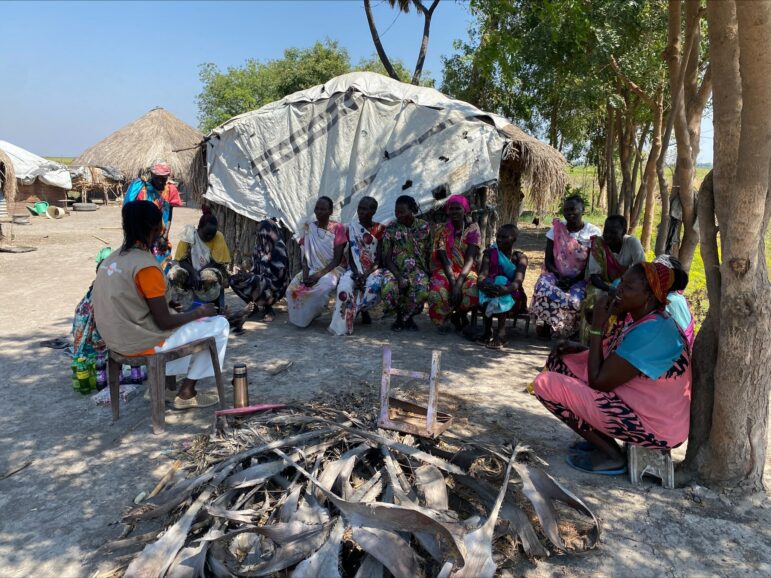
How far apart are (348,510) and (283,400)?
1.97m

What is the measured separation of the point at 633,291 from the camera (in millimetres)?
2961

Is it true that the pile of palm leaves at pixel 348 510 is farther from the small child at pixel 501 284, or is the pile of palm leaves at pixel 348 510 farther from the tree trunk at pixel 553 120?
the tree trunk at pixel 553 120

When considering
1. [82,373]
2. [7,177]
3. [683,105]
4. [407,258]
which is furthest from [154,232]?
[7,177]

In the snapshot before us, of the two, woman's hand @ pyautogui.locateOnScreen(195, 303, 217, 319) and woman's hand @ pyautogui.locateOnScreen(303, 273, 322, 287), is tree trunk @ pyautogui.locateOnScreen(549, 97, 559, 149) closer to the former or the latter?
woman's hand @ pyautogui.locateOnScreen(303, 273, 322, 287)

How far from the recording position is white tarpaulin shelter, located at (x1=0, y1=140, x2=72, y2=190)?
852 inches

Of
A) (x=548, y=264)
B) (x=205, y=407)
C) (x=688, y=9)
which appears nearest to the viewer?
(x=205, y=407)

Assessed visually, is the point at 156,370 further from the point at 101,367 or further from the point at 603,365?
the point at 603,365

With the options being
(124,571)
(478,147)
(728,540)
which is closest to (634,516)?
(728,540)

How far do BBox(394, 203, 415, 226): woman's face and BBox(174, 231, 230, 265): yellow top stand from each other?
1.92 m

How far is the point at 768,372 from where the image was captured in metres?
2.83

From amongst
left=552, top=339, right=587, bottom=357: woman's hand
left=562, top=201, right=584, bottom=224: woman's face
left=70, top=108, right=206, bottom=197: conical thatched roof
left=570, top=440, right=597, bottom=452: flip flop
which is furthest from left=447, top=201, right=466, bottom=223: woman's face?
left=70, top=108, right=206, bottom=197: conical thatched roof

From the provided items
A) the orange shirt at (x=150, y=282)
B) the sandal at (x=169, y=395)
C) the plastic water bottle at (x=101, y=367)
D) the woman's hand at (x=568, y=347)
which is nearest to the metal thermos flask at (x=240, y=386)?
the orange shirt at (x=150, y=282)

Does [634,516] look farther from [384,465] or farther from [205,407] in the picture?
[205,407]

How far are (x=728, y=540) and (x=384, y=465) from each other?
164 cm
